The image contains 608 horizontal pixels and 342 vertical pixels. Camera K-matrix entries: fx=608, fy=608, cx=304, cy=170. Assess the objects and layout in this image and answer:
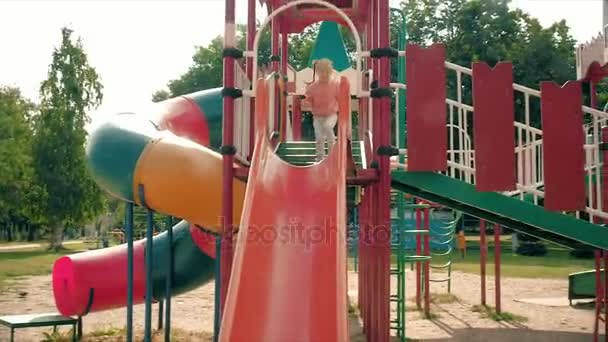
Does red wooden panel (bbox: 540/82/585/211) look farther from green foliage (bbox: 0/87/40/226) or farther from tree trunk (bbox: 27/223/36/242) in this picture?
tree trunk (bbox: 27/223/36/242)

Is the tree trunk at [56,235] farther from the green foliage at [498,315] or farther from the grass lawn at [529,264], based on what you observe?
the green foliage at [498,315]

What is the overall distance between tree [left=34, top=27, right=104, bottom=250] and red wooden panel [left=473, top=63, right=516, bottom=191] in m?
26.9

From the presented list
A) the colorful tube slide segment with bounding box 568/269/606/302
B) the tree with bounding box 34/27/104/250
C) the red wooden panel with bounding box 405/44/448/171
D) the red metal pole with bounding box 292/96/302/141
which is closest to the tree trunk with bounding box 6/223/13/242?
the tree with bounding box 34/27/104/250

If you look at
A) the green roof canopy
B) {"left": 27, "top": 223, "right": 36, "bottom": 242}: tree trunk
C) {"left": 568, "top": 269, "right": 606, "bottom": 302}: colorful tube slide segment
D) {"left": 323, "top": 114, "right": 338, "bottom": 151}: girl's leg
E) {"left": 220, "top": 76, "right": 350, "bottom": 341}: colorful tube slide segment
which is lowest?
{"left": 27, "top": 223, "right": 36, "bottom": 242}: tree trunk

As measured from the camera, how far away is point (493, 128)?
21.6 feet

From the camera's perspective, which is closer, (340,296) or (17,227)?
(340,296)

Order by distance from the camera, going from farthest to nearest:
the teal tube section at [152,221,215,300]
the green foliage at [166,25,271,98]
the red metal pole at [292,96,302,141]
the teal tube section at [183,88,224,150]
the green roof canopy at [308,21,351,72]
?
the green foliage at [166,25,271,98] < the green roof canopy at [308,21,351,72] < the red metal pole at [292,96,302,141] < the teal tube section at [183,88,224,150] < the teal tube section at [152,221,215,300]

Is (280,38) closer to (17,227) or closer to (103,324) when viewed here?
(103,324)

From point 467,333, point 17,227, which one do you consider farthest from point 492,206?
point 17,227

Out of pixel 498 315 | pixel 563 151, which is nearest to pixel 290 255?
pixel 563 151

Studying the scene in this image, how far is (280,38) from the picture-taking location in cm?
1081

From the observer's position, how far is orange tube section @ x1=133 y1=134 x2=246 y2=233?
6617 millimetres

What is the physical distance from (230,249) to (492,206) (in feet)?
9.55

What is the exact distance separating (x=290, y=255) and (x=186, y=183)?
7.12ft
